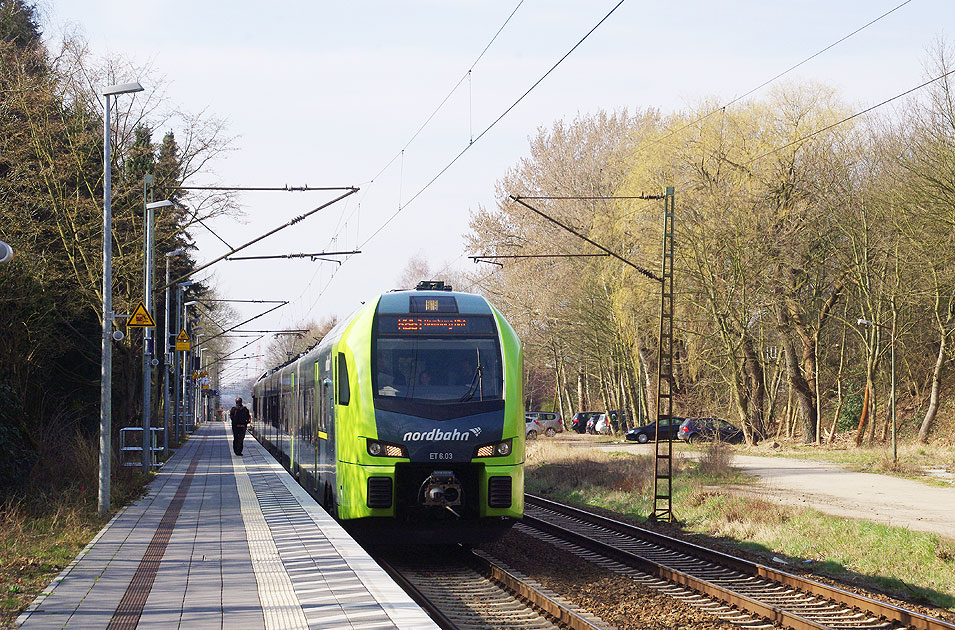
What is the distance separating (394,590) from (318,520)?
5.85 metres

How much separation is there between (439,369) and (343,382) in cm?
139

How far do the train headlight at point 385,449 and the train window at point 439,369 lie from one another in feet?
2.11

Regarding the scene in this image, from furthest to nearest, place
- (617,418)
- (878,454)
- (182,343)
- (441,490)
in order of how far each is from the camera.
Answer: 1. (617,418)
2. (878,454)
3. (182,343)
4. (441,490)

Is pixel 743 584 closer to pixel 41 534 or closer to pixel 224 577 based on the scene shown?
pixel 224 577

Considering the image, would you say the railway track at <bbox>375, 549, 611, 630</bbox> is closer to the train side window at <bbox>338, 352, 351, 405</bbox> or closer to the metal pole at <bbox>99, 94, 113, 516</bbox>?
the train side window at <bbox>338, 352, 351, 405</bbox>

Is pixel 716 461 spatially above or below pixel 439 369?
below

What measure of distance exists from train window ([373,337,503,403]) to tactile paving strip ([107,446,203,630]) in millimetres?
3210

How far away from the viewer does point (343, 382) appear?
556 inches

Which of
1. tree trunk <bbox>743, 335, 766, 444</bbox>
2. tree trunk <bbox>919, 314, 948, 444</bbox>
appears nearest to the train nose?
tree trunk <bbox>919, 314, 948, 444</bbox>

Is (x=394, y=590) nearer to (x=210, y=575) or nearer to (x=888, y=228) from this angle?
(x=210, y=575)

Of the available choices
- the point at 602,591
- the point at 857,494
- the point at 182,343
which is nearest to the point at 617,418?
the point at 182,343

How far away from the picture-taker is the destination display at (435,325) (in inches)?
549

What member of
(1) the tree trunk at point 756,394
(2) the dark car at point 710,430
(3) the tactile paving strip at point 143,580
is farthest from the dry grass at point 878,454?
(3) the tactile paving strip at point 143,580

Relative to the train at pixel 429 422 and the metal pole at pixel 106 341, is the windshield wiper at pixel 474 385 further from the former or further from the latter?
the metal pole at pixel 106 341
